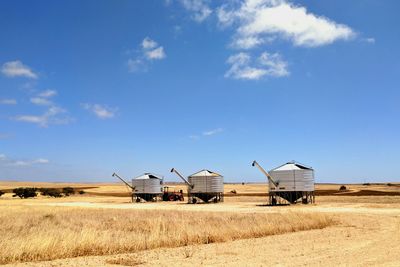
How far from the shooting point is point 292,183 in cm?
5634

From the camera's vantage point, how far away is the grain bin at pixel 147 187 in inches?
3127

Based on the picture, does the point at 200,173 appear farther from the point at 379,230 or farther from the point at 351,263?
the point at 351,263

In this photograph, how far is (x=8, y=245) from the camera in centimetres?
1517

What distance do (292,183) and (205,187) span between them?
55.4 ft

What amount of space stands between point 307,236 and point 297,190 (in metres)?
36.2

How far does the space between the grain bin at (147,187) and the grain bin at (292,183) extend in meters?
27.5

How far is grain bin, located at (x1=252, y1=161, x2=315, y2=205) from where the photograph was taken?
5631 centimetres

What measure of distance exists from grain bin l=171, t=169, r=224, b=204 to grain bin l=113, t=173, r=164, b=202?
1120cm

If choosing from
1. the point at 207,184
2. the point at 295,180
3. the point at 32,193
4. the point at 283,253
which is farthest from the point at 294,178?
the point at 32,193

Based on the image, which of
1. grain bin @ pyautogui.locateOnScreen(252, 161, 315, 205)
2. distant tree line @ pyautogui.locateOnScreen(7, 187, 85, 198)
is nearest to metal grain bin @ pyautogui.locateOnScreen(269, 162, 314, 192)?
grain bin @ pyautogui.locateOnScreen(252, 161, 315, 205)

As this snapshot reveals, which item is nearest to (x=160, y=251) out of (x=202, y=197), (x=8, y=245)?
(x=8, y=245)

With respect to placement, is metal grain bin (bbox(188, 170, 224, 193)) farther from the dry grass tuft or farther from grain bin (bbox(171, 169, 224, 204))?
the dry grass tuft

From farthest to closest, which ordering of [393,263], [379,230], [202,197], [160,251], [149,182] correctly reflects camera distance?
[149,182], [202,197], [379,230], [160,251], [393,263]

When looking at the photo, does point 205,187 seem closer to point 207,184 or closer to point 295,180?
point 207,184
